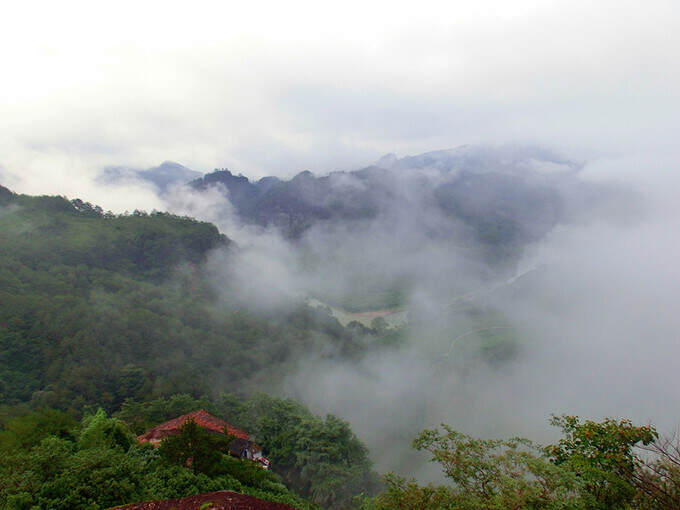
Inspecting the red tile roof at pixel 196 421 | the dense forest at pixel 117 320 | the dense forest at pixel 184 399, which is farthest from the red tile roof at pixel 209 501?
the dense forest at pixel 117 320

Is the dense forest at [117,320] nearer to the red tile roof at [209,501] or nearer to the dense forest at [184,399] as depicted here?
Result: the dense forest at [184,399]

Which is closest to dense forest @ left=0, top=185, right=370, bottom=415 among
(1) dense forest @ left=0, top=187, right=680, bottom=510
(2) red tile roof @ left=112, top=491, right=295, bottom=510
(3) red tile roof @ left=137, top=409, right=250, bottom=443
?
(1) dense forest @ left=0, top=187, right=680, bottom=510

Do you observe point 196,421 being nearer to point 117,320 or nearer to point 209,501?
point 209,501

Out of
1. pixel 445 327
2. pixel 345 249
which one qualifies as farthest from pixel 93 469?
pixel 345 249

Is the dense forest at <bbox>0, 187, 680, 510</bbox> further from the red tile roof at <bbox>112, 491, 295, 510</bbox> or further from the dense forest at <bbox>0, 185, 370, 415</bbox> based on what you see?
the red tile roof at <bbox>112, 491, 295, 510</bbox>

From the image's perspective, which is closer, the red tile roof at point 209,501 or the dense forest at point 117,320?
the red tile roof at point 209,501

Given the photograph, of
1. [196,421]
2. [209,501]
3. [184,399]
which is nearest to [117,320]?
[184,399]

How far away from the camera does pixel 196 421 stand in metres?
23.2

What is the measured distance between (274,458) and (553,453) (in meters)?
16.2

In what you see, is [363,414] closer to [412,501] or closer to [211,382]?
[211,382]

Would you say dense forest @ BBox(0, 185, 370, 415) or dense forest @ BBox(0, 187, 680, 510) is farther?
dense forest @ BBox(0, 185, 370, 415)

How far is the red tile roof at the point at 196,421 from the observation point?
22.2 metres

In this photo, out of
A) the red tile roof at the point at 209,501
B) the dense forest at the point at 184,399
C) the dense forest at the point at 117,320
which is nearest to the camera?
the red tile roof at the point at 209,501

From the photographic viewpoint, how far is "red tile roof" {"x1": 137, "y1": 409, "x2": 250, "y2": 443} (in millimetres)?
22166
